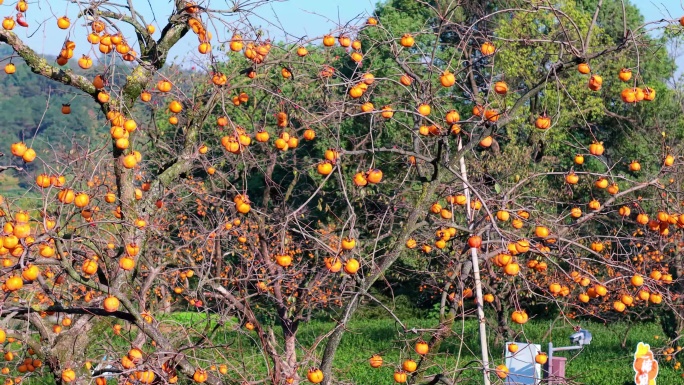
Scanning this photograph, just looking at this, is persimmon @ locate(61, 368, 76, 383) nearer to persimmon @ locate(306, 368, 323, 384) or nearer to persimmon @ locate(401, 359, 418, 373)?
persimmon @ locate(306, 368, 323, 384)

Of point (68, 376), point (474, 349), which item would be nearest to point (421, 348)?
point (68, 376)

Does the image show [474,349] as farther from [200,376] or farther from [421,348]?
[200,376]

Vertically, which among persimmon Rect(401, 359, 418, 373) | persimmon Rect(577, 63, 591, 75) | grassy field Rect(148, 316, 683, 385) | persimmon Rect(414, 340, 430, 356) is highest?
persimmon Rect(577, 63, 591, 75)

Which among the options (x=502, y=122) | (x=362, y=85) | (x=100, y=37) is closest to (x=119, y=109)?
(x=100, y=37)

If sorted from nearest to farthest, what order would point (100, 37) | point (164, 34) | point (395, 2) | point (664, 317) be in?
point (100, 37) < point (164, 34) < point (664, 317) < point (395, 2)

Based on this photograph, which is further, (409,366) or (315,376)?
(409,366)

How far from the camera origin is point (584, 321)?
16812 mm

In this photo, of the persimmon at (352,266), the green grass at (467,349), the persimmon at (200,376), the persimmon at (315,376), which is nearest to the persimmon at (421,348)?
the persimmon at (315,376)

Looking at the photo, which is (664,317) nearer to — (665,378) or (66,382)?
(665,378)

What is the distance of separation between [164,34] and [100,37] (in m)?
0.33

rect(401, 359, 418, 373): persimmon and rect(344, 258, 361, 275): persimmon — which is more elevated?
rect(344, 258, 361, 275): persimmon

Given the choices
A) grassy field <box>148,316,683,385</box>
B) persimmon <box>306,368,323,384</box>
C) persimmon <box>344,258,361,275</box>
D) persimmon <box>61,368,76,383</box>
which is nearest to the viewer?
persimmon <box>344,258,361,275</box>

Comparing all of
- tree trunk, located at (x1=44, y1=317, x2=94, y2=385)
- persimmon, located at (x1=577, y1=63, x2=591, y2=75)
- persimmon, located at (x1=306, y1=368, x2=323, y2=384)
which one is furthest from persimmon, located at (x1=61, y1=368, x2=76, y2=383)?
persimmon, located at (x1=577, y1=63, x2=591, y2=75)

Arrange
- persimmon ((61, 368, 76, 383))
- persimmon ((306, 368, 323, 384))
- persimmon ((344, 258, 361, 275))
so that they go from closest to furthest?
persimmon ((344, 258, 361, 275)) → persimmon ((306, 368, 323, 384)) → persimmon ((61, 368, 76, 383))
